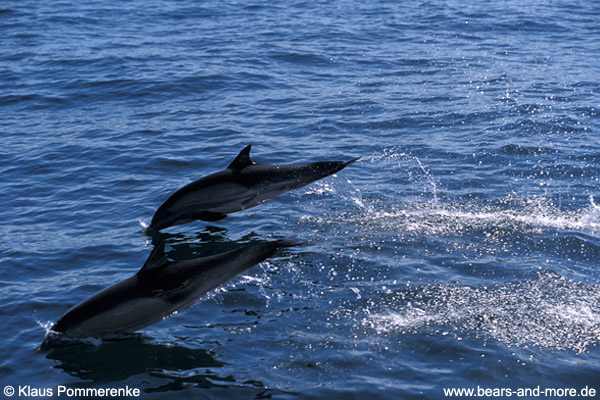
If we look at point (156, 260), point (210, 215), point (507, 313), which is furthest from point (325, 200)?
point (156, 260)

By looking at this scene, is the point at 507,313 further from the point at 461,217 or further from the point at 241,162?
the point at 241,162

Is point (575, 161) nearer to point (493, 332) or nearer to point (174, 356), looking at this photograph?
point (493, 332)

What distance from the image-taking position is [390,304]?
9312mm

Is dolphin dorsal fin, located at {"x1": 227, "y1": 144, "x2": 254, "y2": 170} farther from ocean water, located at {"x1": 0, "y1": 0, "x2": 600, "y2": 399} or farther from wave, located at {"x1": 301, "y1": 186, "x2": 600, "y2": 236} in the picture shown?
wave, located at {"x1": 301, "y1": 186, "x2": 600, "y2": 236}

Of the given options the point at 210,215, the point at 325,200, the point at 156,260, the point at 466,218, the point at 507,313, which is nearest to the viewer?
the point at 156,260

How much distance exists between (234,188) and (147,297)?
3299mm

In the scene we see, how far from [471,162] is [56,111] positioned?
1023 centimetres

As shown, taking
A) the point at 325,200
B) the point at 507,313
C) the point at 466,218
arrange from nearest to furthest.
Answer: the point at 507,313, the point at 466,218, the point at 325,200

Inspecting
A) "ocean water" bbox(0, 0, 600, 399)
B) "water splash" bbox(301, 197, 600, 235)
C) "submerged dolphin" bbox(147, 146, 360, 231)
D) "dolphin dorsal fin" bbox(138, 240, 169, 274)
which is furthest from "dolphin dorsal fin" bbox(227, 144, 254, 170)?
"dolphin dorsal fin" bbox(138, 240, 169, 274)

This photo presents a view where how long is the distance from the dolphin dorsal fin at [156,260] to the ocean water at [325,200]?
0.96m

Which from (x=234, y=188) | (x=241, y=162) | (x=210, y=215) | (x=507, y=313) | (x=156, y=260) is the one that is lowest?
(x=507, y=313)

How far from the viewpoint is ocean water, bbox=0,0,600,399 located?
8234 millimetres

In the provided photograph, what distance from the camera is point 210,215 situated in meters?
11.3

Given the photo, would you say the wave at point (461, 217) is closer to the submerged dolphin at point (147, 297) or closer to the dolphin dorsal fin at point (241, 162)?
the dolphin dorsal fin at point (241, 162)
